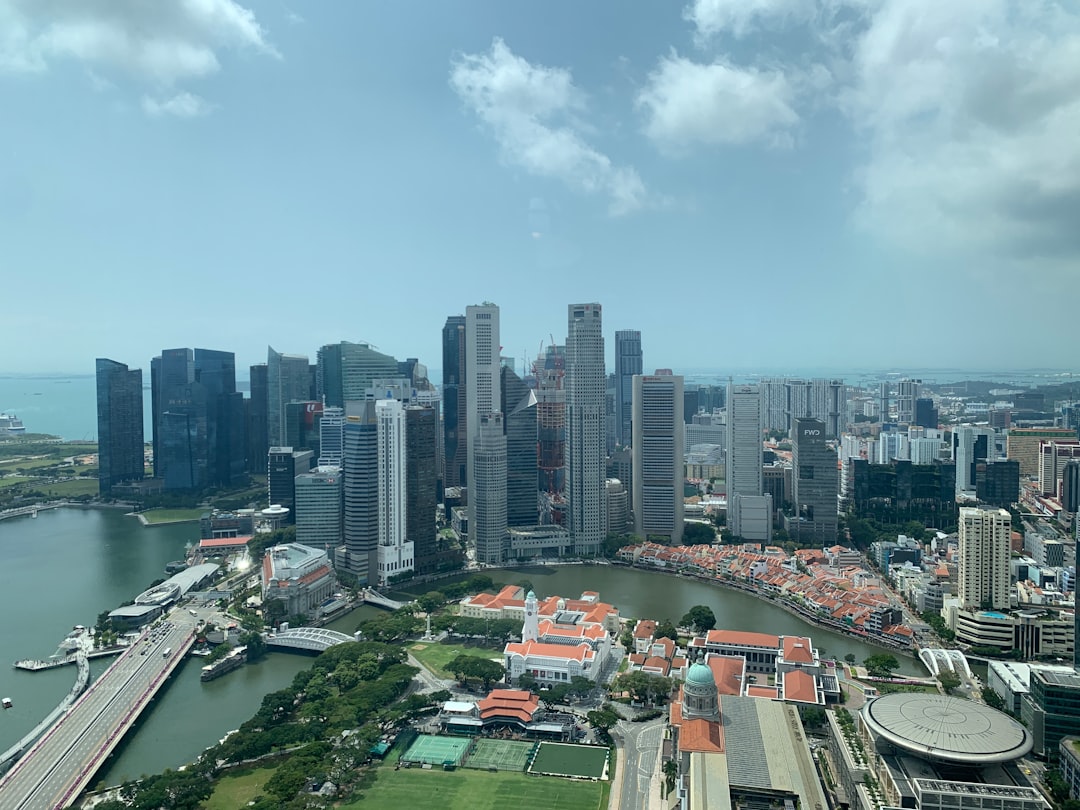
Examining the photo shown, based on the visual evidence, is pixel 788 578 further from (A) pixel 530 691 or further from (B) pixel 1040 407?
(B) pixel 1040 407

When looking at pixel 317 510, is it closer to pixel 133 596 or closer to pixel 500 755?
pixel 133 596

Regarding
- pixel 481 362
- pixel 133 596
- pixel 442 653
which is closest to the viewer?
pixel 442 653

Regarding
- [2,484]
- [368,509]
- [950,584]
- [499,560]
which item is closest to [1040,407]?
[950,584]

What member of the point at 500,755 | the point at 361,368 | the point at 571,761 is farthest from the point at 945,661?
the point at 361,368

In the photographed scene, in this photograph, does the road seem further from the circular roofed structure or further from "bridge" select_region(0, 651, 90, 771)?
the circular roofed structure

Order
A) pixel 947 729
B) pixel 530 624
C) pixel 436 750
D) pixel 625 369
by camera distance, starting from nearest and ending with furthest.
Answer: pixel 947 729 → pixel 436 750 → pixel 530 624 → pixel 625 369

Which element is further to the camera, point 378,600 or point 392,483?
point 392,483
